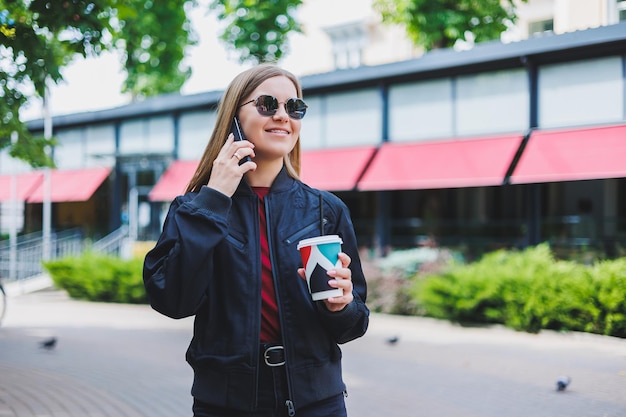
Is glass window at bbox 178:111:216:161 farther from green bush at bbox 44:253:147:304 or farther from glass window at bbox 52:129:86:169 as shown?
green bush at bbox 44:253:147:304

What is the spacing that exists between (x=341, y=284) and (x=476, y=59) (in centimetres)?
1458

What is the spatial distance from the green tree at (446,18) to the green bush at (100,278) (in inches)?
453

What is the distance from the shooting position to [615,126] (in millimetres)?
13594

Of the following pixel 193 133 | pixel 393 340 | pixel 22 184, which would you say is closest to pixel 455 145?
pixel 393 340

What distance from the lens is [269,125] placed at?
209cm

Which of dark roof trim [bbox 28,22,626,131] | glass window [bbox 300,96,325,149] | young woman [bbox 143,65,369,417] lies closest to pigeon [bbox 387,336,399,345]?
young woman [bbox 143,65,369,417]

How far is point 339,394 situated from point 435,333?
914cm

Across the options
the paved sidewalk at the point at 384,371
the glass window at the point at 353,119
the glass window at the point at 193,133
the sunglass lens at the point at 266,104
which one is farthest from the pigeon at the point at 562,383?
the glass window at the point at 193,133

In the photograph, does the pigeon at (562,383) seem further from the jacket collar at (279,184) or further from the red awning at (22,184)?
the red awning at (22,184)

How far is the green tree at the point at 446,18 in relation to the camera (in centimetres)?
2084

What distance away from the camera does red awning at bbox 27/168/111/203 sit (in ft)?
75.6

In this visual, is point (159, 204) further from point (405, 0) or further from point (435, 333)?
point (435, 333)

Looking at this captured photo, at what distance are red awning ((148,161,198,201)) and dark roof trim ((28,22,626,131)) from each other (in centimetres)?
187

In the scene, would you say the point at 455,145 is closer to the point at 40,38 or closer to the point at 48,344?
the point at 48,344
